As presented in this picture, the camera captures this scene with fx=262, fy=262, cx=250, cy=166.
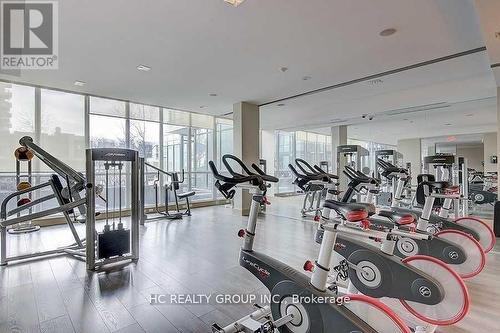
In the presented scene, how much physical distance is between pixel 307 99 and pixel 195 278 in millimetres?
4833

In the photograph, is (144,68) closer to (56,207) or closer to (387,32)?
(56,207)

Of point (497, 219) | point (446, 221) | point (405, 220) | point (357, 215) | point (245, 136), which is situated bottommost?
point (497, 219)

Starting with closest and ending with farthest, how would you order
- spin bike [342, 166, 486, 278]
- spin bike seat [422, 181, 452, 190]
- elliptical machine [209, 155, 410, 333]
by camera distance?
elliptical machine [209, 155, 410, 333] < spin bike [342, 166, 486, 278] < spin bike seat [422, 181, 452, 190]

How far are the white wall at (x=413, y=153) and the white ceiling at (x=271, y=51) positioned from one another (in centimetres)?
37

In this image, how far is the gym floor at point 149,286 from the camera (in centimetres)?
202

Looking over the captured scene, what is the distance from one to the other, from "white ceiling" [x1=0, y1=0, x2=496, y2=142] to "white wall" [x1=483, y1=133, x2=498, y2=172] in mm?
339

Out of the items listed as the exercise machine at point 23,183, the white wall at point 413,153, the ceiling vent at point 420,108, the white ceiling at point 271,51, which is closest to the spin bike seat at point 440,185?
the white ceiling at point 271,51

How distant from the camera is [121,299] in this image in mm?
2373

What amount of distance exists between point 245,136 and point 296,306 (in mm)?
5344

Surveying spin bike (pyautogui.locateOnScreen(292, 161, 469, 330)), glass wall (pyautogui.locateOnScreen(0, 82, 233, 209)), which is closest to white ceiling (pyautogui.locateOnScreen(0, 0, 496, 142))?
glass wall (pyautogui.locateOnScreen(0, 82, 233, 209))

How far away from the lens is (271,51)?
3.73 metres

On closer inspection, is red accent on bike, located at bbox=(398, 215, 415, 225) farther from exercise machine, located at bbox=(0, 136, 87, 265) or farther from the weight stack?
the weight stack

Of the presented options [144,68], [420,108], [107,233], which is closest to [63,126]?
[144,68]

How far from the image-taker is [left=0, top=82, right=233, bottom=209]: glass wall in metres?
5.14
